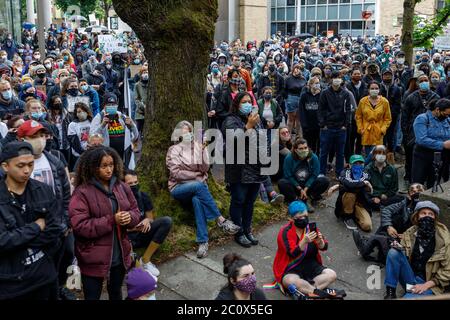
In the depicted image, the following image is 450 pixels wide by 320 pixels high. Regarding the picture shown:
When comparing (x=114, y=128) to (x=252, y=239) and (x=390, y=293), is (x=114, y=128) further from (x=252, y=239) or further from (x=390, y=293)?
(x=390, y=293)

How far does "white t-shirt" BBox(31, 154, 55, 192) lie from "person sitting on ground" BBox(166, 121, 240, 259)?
68.4 inches

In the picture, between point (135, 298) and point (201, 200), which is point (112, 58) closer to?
point (201, 200)

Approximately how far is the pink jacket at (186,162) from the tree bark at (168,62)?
58 cm

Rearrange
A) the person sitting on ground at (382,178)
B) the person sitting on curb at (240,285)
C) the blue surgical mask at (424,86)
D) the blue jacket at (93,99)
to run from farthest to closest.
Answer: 1. the blue jacket at (93,99)
2. the blue surgical mask at (424,86)
3. the person sitting on ground at (382,178)
4. the person sitting on curb at (240,285)

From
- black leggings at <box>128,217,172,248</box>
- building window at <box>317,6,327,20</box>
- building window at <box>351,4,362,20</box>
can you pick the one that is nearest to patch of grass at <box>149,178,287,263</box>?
black leggings at <box>128,217,172,248</box>

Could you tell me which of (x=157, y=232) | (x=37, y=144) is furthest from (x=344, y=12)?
(x=37, y=144)

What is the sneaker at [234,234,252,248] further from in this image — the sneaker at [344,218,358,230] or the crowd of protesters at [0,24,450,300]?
the sneaker at [344,218,358,230]

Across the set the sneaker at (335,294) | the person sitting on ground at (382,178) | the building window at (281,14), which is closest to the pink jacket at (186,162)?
the sneaker at (335,294)

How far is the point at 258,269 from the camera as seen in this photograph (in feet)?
20.1

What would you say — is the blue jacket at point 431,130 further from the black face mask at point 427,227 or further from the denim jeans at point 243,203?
the denim jeans at point 243,203

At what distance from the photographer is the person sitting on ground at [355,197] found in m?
7.50

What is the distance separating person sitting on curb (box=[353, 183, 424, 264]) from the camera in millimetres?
6297

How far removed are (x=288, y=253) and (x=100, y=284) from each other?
6.62 feet

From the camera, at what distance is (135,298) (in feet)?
13.8
